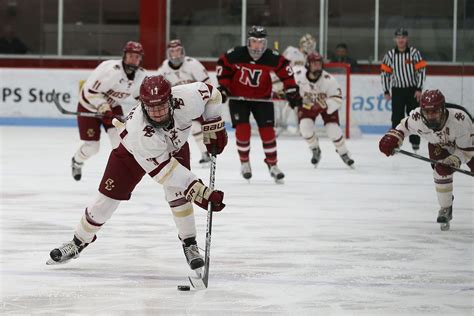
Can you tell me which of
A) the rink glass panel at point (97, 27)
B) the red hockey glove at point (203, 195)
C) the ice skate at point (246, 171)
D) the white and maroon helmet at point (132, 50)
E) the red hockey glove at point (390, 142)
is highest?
the rink glass panel at point (97, 27)

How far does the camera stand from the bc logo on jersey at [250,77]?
7.78 metres

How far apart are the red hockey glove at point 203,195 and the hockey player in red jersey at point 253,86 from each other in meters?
3.77

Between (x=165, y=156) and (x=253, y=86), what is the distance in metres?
3.86

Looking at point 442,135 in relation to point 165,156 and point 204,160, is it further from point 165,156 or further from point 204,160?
point 204,160

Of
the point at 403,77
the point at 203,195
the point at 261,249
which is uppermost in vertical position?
the point at 403,77

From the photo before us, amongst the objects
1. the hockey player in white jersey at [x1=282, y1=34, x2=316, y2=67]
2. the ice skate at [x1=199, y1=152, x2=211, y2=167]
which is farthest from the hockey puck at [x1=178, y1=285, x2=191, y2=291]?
the hockey player in white jersey at [x1=282, y1=34, x2=316, y2=67]

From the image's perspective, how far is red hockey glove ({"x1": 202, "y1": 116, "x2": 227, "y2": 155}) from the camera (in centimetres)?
427

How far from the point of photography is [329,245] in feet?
16.4

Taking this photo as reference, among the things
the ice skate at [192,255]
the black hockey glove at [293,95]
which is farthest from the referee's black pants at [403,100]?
the ice skate at [192,255]

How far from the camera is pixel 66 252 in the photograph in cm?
433

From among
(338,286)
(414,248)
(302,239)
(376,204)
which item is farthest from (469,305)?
(376,204)

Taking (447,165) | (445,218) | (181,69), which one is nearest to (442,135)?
(447,165)

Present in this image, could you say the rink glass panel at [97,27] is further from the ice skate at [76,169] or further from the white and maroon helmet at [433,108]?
the white and maroon helmet at [433,108]

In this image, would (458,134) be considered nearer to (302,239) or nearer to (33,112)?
(302,239)
